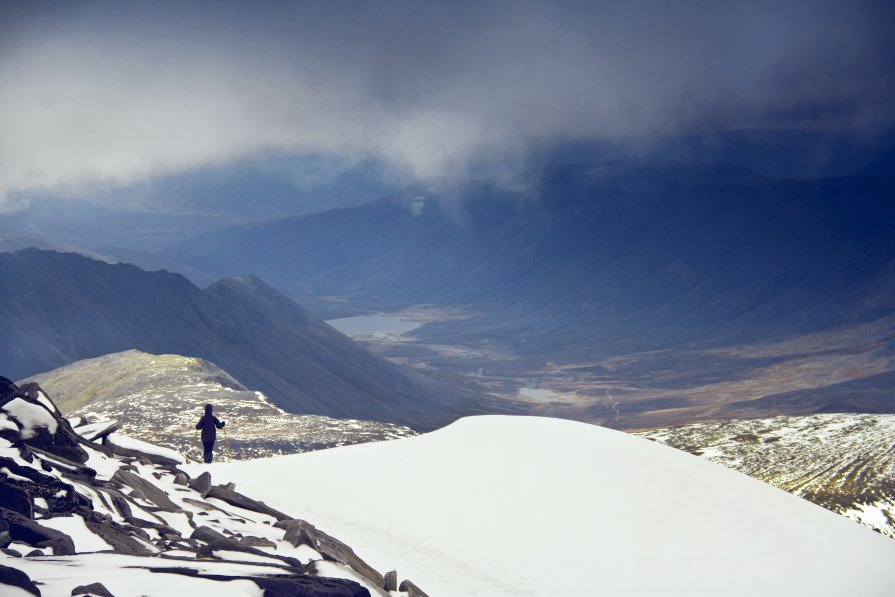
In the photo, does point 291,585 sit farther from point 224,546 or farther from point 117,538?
point 117,538

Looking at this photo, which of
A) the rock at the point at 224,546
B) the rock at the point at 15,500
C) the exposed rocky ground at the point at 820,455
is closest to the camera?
the rock at the point at 15,500

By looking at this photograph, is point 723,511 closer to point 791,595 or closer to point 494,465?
point 791,595

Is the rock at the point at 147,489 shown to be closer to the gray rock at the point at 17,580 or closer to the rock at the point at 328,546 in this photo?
the rock at the point at 328,546

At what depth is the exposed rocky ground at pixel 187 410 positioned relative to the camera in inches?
2288

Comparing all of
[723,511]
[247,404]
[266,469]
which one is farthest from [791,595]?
[247,404]

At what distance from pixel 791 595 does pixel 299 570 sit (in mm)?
12013

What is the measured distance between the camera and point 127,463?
24.3 metres

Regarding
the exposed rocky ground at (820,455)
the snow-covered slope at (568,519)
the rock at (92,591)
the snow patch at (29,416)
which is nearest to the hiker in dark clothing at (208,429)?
the snow-covered slope at (568,519)

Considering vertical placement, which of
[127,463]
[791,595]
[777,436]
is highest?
[777,436]

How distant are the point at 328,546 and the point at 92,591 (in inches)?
303

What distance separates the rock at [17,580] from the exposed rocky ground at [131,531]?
1 centimetres

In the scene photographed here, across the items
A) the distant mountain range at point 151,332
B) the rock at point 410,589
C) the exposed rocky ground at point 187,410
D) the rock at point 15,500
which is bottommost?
the rock at point 410,589

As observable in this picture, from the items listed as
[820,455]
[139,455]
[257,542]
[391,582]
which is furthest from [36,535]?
[820,455]

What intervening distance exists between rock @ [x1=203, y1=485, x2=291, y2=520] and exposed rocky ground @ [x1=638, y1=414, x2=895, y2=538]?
32448mm
